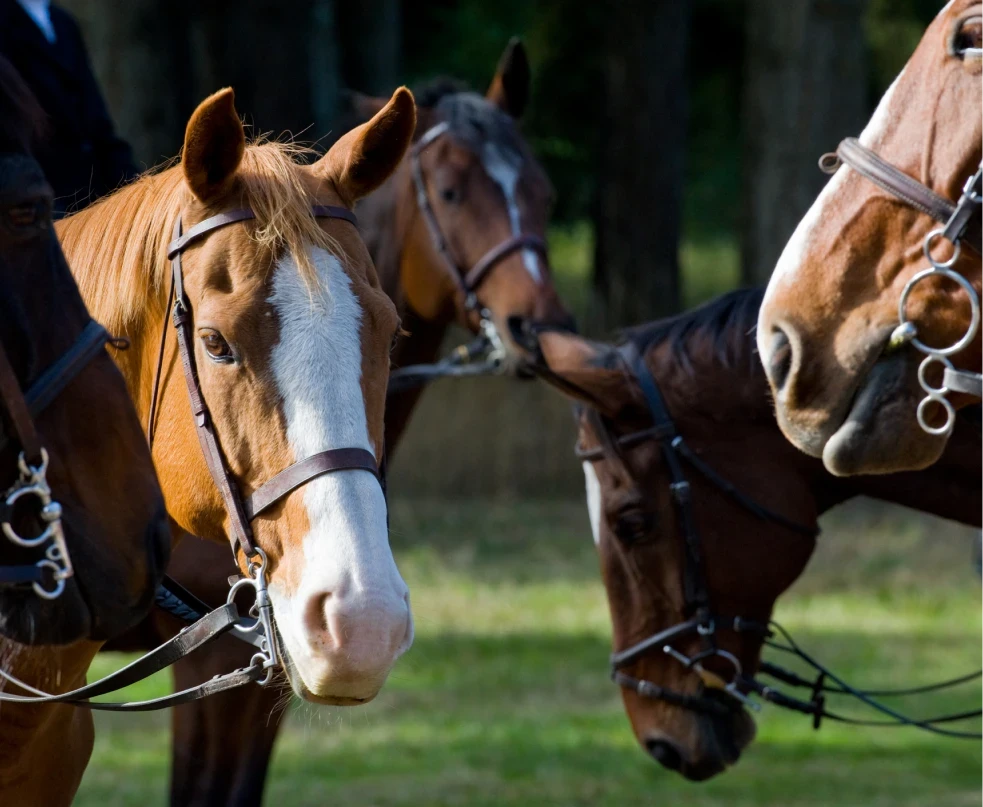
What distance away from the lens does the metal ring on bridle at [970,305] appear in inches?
92.4

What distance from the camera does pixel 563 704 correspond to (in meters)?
7.55

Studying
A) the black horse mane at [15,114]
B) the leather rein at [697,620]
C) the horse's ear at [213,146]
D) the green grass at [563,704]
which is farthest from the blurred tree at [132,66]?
the black horse mane at [15,114]

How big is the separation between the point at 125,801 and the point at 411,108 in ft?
13.8

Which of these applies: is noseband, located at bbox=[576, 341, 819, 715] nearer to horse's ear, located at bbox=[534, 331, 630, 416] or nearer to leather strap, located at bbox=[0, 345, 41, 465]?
horse's ear, located at bbox=[534, 331, 630, 416]

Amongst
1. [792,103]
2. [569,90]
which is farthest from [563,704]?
[569,90]

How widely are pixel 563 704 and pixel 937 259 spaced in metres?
5.51

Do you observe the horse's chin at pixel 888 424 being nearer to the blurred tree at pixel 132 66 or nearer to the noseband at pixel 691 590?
the noseband at pixel 691 590

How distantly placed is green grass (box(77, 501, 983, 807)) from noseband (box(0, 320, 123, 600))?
173 cm

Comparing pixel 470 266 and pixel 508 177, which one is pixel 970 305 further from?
pixel 508 177

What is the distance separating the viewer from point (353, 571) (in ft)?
7.23

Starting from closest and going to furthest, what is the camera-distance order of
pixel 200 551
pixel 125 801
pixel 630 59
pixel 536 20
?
pixel 200 551 → pixel 125 801 → pixel 630 59 → pixel 536 20

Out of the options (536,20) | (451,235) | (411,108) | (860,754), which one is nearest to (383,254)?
(451,235)

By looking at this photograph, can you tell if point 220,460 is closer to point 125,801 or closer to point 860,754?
point 125,801

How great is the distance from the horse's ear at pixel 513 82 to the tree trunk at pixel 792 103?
17.0ft
